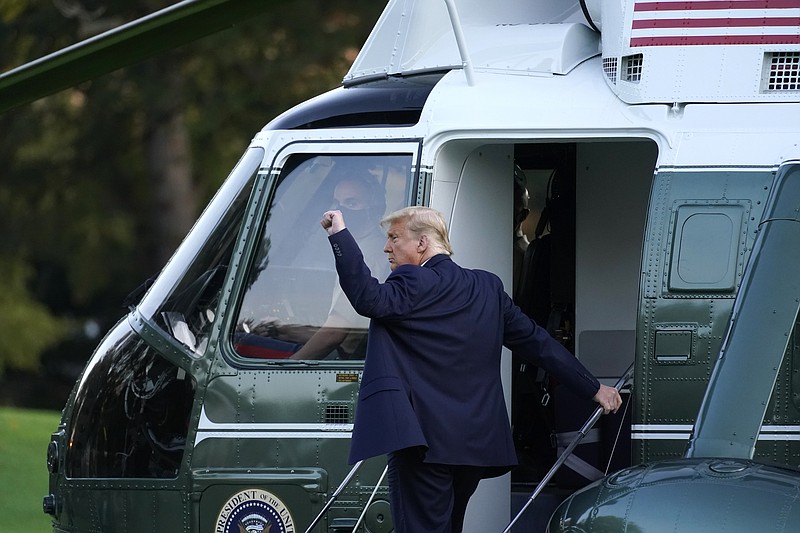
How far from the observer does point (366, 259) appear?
531 cm

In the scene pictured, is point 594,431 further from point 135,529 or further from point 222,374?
point 135,529

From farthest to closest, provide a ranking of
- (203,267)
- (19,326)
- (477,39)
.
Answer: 1. (19,326)
2. (477,39)
3. (203,267)

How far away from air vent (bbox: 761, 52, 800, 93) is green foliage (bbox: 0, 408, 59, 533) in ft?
22.7

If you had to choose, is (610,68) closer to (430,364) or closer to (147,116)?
(430,364)

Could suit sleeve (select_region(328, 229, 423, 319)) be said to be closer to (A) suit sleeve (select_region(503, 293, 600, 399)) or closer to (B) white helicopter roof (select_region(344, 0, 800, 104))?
(A) suit sleeve (select_region(503, 293, 600, 399))

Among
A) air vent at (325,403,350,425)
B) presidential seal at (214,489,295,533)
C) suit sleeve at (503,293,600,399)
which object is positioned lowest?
presidential seal at (214,489,295,533)

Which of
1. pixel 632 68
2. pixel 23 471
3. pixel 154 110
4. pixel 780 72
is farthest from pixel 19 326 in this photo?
pixel 780 72

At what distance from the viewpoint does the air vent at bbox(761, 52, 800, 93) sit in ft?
16.3

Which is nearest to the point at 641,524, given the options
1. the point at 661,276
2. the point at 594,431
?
the point at 661,276

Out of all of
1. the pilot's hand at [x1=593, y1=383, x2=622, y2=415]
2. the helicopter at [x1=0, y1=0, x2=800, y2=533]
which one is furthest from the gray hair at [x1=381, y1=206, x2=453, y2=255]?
the pilot's hand at [x1=593, y1=383, x2=622, y2=415]

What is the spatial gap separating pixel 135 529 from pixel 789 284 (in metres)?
2.89

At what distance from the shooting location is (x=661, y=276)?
489 centimetres

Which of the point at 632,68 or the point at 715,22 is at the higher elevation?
the point at 715,22

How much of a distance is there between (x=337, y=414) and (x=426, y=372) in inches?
31.7
